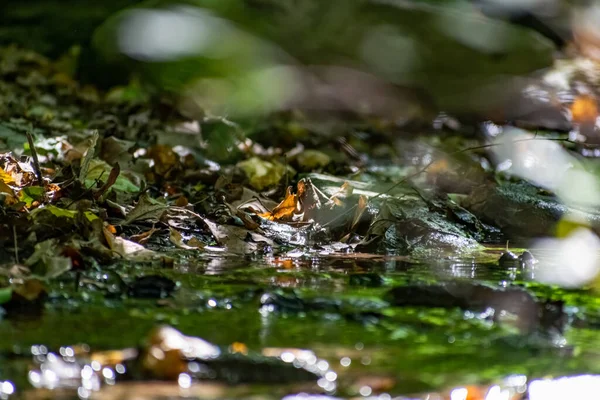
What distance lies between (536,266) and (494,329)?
80 centimetres

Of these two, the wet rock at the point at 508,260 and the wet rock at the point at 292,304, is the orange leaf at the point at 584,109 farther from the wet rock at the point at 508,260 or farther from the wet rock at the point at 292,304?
the wet rock at the point at 292,304

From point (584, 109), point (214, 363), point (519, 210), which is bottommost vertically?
point (214, 363)

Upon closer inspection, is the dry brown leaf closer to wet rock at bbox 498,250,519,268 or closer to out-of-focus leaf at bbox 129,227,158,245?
out-of-focus leaf at bbox 129,227,158,245

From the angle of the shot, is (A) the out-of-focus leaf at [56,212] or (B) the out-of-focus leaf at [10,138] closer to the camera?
(A) the out-of-focus leaf at [56,212]

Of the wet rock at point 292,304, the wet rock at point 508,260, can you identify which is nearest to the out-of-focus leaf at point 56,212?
the wet rock at point 292,304

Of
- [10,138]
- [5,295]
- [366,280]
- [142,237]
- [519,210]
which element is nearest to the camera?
[5,295]

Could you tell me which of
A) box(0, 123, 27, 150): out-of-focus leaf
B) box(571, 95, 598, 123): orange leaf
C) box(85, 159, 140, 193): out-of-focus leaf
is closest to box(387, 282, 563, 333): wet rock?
box(85, 159, 140, 193): out-of-focus leaf

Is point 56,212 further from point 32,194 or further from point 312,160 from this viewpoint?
point 312,160

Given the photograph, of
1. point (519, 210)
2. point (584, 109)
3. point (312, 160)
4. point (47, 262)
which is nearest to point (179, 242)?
point (47, 262)

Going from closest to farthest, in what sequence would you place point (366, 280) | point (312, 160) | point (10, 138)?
point (366, 280), point (10, 138), point (312, 160)

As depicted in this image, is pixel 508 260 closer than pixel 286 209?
Yes

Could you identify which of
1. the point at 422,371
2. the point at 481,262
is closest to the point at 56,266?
the point at 422,371

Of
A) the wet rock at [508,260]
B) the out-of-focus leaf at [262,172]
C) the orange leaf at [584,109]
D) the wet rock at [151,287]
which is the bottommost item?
the wet rock at [151,287]

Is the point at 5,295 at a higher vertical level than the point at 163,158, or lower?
lower
